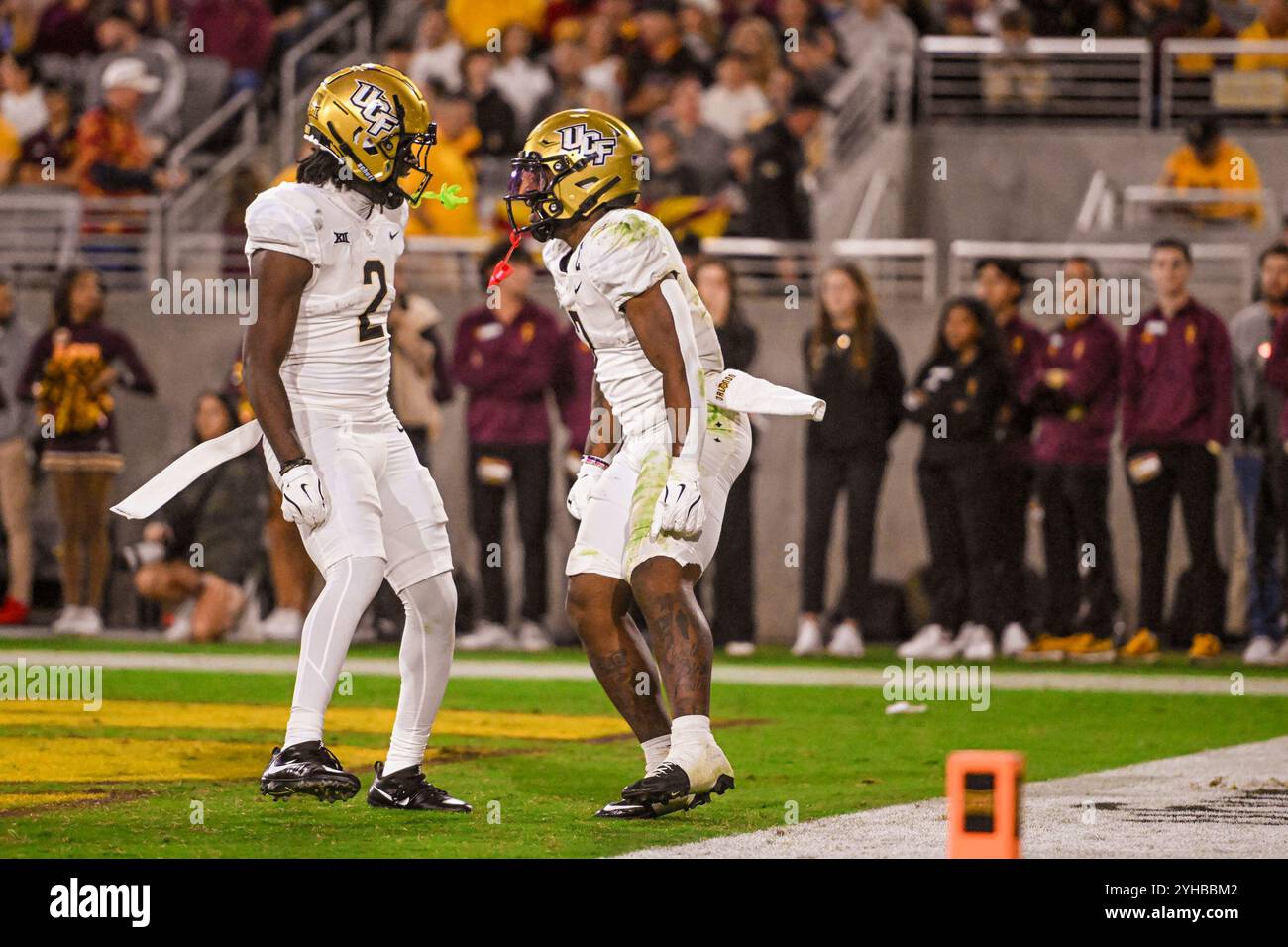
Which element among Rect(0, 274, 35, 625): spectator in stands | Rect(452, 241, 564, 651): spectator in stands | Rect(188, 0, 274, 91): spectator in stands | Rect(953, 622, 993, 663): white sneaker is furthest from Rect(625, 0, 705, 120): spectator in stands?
Rect(953, 622, 993, 663): white sneaker

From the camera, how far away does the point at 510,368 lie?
13.9 metres

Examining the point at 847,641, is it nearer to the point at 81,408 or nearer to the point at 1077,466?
the point at 1077,466

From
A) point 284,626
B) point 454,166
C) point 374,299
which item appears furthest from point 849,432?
point 374,299

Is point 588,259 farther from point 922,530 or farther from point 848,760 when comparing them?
point 922,530

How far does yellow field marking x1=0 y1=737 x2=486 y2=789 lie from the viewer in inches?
314

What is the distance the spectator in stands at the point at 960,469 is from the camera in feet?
43.1

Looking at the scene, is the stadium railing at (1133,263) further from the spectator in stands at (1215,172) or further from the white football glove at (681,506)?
the white football glove at (681,506)

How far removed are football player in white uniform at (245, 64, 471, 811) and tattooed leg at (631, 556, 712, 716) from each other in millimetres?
762

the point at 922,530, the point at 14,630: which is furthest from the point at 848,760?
the point at 14,630

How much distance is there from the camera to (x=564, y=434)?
15.3 metres

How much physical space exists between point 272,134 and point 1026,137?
638cm

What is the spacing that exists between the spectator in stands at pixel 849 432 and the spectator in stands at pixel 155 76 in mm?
6766

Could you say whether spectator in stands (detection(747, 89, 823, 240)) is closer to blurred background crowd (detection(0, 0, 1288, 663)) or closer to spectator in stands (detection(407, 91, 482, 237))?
blurred background crowd (detection(0, 0, 1288, 663))

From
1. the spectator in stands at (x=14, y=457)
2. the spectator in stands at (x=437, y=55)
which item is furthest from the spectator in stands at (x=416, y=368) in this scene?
the spectator in stands at (x=437, y=55)
